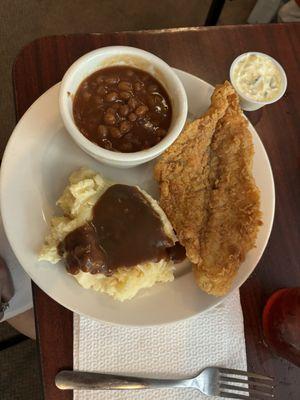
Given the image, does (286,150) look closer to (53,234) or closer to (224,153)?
(224,153)

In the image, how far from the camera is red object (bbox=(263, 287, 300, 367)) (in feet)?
5.25

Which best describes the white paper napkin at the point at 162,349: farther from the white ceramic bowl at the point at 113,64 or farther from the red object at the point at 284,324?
the white ceramic bowl at the point at 113,64

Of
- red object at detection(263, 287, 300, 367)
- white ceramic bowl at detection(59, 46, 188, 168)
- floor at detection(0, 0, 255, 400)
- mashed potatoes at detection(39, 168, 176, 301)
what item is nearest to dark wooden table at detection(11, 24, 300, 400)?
red object at detection(263, 287, 300, 367)

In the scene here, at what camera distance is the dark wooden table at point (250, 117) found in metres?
1.64

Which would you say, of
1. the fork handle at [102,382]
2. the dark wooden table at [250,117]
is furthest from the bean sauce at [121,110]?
the fork handle at [102,382]

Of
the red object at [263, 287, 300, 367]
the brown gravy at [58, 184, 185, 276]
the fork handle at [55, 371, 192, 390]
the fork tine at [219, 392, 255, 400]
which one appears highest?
the brown gravy at [58, 184, 185, 276]

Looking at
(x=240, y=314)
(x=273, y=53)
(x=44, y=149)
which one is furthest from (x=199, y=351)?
(x=273, y=53)

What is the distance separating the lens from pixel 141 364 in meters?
1.59

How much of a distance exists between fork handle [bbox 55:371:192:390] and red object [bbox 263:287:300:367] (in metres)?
0.41

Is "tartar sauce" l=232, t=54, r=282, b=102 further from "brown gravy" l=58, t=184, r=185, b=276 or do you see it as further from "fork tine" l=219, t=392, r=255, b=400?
"fork tine" l=219, t=392, r=255, b=400

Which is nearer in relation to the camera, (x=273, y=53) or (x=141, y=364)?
(x=141, y=364)

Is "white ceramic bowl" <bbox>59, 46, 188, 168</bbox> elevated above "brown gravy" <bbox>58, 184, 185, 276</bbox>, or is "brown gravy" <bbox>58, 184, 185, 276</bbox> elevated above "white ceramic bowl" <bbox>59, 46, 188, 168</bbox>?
"white ceramic bowl" <bbox>59, 46, 188, 168</bbox>

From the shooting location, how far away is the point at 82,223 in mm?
1587

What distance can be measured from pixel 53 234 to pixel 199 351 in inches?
27.3
